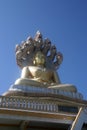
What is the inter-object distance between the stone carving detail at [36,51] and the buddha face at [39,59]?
0.67 ft

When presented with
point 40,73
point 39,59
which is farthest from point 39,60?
point 40,73

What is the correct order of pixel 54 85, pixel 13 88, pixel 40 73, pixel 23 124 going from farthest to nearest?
1. pixel 40 73
2. pixel 54 85
3. pixel 13 88
4. pixel 23 124

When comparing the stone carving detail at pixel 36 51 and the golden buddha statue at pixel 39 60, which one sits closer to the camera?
the golden buddha statue at pixel 39 60

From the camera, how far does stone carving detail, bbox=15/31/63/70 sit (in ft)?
56.2

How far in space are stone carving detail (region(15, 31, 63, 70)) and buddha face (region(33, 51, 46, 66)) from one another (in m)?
0.20

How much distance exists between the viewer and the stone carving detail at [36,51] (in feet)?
56.2

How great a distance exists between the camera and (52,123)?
35.9 ft

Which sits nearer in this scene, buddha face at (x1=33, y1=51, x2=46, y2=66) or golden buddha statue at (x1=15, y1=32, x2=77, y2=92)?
golden buddha statue at (x1=15, y1=32, x2=77, y2=92)

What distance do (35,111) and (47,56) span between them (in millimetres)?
8143

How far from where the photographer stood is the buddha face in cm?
1703

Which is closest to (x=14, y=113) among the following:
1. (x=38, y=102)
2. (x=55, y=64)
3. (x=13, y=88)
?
(x=38, y=102)

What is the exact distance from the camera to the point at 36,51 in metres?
17.8

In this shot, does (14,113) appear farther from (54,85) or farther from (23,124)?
(54,85)

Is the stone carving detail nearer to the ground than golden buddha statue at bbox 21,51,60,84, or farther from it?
farther from it
